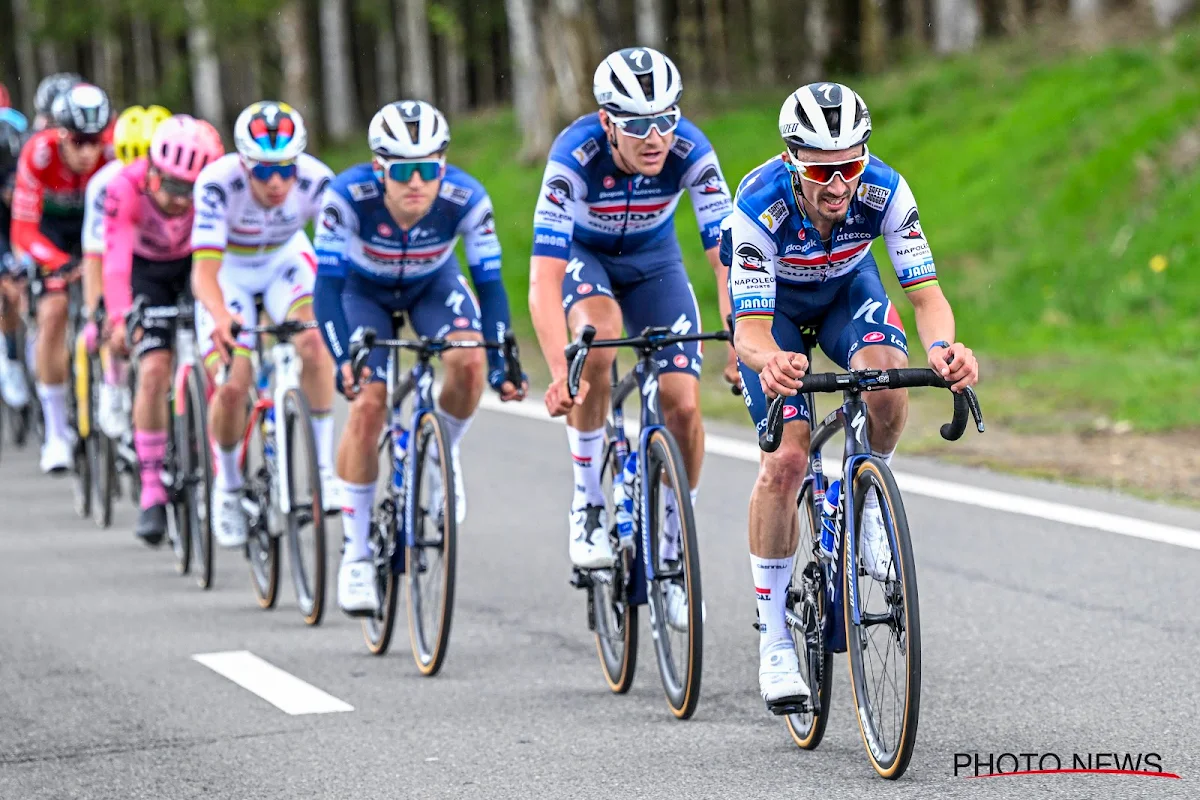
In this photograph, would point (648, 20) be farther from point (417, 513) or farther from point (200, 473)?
point (417, 513)

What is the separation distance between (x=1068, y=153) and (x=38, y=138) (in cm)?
1138

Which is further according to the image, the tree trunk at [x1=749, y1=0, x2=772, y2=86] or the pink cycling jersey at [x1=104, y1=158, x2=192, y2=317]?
the tree trunk at [x1=749, y1=0, x2=772, y2=86]

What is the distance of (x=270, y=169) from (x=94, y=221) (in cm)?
237

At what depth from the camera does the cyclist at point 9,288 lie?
13.6m

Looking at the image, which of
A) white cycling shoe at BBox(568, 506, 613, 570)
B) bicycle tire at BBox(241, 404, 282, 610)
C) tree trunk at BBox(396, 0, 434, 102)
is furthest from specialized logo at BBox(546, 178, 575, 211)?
tree trunk at BBox(396, 0, 434, 102)

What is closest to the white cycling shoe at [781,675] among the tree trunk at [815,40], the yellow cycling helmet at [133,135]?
the yellow cycling helmet at [133,135]

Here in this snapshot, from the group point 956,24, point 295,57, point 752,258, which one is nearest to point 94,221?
point 752,258

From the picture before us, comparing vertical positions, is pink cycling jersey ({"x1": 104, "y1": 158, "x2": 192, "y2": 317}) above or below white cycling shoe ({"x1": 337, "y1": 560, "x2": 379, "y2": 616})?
above

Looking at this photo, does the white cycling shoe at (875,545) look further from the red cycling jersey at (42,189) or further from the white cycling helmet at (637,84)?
the red cycling jersey at (42,189)

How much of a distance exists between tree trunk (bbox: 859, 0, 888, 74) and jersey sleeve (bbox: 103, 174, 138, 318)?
70.2 ft

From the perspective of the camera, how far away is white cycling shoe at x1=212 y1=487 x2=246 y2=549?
9.18 metres

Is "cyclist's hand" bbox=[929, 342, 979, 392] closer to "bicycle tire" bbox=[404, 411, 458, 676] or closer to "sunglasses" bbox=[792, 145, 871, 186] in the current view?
"sunglasses" bbox=[792, 145, 871, 186]

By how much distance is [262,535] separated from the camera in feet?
29.5

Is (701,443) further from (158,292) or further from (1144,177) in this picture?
(1144,177)
